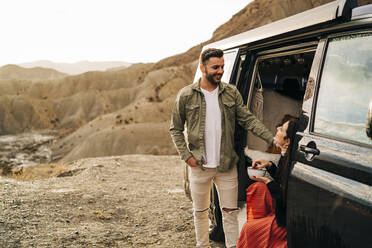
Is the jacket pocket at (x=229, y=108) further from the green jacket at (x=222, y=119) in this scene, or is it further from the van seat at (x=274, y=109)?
the van seat at (x=274, y=109)

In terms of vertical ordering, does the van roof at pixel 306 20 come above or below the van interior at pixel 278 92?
above

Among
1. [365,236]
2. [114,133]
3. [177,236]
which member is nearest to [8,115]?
[114,133]

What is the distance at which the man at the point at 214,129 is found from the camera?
125 inches

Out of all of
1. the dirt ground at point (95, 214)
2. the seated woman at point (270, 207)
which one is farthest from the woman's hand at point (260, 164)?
the dirt ground at point (95, 214)

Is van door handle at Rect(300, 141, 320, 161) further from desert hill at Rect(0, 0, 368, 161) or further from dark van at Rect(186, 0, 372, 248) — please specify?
desert hill at Rect(0, 0, 368, 161)

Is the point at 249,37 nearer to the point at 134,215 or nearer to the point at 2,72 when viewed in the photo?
the point at 134,215

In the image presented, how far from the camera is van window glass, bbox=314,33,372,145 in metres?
1.93

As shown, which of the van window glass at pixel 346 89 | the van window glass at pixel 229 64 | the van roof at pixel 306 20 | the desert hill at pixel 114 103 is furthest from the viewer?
the desert hill at pixel 114 103

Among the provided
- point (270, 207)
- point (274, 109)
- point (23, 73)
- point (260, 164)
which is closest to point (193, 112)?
point (260, 164)

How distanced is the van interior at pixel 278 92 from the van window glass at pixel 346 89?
47.3 inches

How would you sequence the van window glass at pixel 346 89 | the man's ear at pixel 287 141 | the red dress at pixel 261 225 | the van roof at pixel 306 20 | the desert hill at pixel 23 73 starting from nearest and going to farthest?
the van window glass at pixel 346 89 < the van roof at pixel 306 20 < the red dress at pixel 261 225 < the man's ear at pixel 287 141 < the desert hill at pixel 23 73

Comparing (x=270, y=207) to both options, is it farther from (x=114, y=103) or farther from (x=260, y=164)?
(x=114, y=103)

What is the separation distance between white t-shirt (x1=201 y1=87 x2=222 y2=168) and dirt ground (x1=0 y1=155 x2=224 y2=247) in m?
1.46

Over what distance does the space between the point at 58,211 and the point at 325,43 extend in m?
4.91
